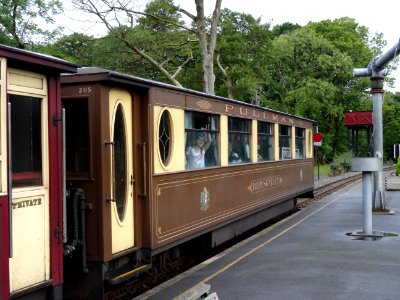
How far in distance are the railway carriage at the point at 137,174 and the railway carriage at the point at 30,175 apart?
2.49 ft

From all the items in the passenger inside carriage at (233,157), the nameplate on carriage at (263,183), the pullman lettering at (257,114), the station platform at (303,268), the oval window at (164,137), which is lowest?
the station platform at (303,268)

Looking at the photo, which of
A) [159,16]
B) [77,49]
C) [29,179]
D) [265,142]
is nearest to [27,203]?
[29,179]

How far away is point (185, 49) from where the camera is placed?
29.1 metres

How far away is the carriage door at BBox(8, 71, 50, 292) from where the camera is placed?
4.63 metres

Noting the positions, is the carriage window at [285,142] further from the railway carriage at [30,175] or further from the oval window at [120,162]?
the railway carriage at [30,175]

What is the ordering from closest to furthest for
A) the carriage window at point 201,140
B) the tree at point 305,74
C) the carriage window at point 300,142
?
1. the carriage window at point 201,140
2. the carriage window at point 300,142
3. the tree at point 305,74

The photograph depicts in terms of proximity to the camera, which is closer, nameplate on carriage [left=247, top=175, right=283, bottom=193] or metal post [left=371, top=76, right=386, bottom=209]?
nameplate on carriage [left=247, top=175, right=283, bottom=193]

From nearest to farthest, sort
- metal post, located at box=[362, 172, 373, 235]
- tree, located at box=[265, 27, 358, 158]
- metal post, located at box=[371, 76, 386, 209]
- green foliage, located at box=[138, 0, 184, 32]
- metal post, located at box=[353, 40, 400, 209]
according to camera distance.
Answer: metal post, located at box=[362, 172, 373, 235], metal post, located at box=[353, 40, 400, 209], metal post, located at box=[371, 76, 386, 209], green foliage, located at box=[138, 0, 184, 32], tree, located at box=[265, 27, 358, 158]

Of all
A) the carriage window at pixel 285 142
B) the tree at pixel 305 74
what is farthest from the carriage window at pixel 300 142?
the tree at pixel 305 74

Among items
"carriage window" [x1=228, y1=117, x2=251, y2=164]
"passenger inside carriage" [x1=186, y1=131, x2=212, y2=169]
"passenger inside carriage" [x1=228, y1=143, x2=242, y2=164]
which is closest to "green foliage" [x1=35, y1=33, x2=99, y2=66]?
"carriage window" [x1=228, y1=117, x2=251, y2=164]

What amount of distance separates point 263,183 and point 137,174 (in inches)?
228

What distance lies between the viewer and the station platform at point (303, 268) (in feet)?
21.5

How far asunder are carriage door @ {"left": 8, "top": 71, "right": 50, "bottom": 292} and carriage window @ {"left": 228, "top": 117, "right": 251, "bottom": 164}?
211 inches

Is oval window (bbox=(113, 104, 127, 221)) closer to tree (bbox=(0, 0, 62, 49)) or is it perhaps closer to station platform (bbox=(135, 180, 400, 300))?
station platform (bbox=(135, 180, 400, 300))
